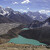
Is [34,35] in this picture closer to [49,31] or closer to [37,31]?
[37,31]

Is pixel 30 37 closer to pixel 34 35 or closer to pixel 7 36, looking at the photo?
pixel 34 35

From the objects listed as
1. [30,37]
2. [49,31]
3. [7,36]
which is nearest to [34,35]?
[30,37]

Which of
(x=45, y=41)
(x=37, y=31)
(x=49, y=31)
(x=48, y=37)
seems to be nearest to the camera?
(x=45, y=41)

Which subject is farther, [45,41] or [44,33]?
[44,33]

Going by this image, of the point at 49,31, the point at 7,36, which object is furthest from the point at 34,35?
the point at 7,36

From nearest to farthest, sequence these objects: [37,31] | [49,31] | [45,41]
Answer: [45,41]
[49,31]
[37,31]

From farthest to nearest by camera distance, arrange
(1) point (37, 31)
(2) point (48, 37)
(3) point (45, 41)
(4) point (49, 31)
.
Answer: (1) point (37, 31) < (4) point (49, 31) < (2) point (48, 37) < (3) point (45, 41)

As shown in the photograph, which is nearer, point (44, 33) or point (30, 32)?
point (44, 33)

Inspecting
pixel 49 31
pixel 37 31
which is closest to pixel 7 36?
pixel 37 31
